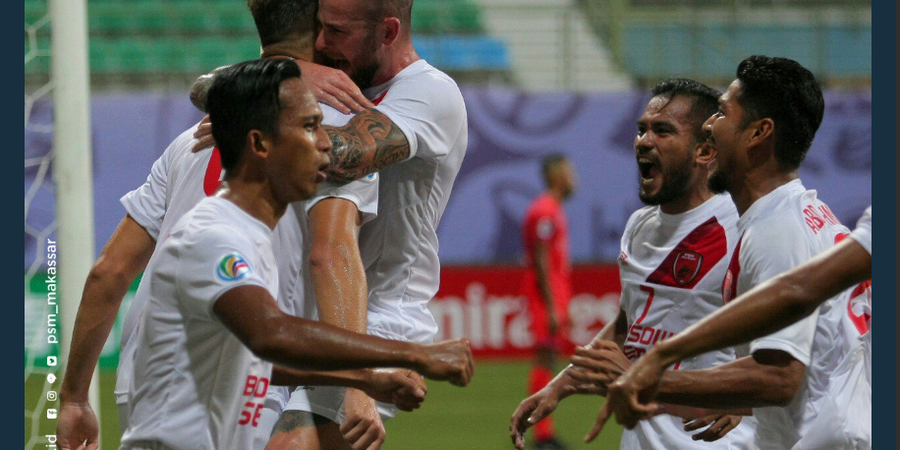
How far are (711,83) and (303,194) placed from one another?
37.9 feet

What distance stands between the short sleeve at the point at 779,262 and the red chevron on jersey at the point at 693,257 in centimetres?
65

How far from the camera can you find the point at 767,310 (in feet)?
8.76

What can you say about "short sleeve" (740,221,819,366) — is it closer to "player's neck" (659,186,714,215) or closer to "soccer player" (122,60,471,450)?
"player's neck" (659,186,714,215)

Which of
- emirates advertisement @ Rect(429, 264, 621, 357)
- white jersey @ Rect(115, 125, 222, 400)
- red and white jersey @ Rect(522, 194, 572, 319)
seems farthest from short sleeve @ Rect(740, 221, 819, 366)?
emirates advertisement @ Rect(429, 264, 621, 357)

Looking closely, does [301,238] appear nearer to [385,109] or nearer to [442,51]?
[385,109]

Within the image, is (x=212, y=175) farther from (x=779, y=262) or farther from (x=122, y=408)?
(x=779, y=262)

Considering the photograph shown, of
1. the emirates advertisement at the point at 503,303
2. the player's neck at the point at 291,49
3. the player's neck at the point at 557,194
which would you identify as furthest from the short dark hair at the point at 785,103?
the emirates advertisement at the point at 503,303

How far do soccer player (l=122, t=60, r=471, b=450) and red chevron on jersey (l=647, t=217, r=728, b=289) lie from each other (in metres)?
1.50

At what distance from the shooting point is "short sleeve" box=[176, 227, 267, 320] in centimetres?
261

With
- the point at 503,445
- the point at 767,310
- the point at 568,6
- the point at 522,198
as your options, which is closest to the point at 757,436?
the point at 767,310

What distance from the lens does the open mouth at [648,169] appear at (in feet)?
13.7

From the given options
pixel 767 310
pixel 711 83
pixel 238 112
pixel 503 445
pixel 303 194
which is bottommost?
pixel 503 445

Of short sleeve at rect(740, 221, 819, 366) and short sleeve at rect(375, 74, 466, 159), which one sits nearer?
short sleeve at rect(740, 221, 819, 366)

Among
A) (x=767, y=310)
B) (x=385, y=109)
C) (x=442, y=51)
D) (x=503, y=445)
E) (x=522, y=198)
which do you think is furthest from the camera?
(x=442, y=51)
